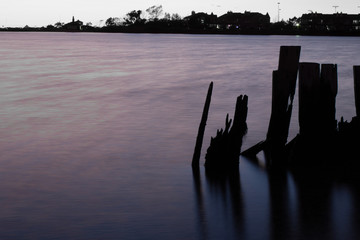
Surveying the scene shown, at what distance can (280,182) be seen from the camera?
8148 millimetres

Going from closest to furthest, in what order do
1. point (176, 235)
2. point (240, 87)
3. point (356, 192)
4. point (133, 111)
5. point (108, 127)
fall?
point (176, 235) → point (356, 192) → point (108, 127) → point (133, 111) → point (240, 87)

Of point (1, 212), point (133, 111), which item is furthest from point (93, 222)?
point (133, 111)

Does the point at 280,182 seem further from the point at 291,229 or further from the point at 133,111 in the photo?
the point at 133,111

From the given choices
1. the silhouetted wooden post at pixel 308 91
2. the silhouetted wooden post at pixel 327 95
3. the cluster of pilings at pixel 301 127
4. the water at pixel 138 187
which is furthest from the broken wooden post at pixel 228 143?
the silhouetted wooden post at pixel 327 95

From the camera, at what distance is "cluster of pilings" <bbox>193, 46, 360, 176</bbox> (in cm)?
820

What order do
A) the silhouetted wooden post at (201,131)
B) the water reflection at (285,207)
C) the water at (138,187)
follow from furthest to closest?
the silhouetted wooden post at (201,131) < the water at (138,187) < the water reflection at (285,207)

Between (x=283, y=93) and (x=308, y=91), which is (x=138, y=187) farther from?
(x=308, y=91)

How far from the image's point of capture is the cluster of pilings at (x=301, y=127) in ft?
26.9

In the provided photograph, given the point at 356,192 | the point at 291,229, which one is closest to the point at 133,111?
the point at 356,192

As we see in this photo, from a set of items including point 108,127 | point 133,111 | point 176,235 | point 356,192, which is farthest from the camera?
point 133,111

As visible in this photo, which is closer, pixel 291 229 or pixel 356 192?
pixel 291 229

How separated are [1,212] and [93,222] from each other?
3.82 feet

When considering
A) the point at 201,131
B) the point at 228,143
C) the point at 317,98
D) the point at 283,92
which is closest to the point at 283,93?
the point at 283,92

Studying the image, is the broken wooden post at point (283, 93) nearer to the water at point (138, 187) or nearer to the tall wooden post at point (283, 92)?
the tall wooden post at point (283, 92)
